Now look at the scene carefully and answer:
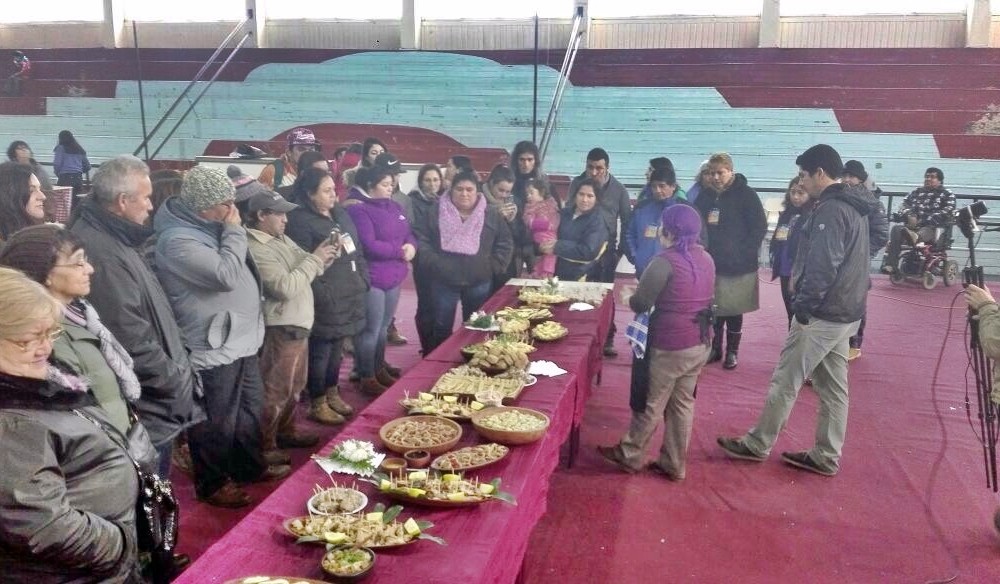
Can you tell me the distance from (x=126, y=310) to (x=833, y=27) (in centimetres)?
954

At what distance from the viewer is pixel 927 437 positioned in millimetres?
3918

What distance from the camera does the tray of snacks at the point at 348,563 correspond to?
148cm

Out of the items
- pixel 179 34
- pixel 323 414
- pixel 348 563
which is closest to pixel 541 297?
pixel 323 414

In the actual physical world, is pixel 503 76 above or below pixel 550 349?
above

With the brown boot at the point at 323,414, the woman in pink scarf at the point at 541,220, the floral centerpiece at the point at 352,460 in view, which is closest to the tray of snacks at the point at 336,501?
the floral centerpiece at the point at 352,460

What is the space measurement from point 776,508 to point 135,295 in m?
2.66

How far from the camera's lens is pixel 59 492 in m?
1.35

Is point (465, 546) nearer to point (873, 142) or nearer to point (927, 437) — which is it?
point (927, 437)

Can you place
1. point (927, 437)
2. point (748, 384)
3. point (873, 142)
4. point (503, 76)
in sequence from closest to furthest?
point (927, 437) → point (748, 384) → point (873, 142) → point (503, 76)

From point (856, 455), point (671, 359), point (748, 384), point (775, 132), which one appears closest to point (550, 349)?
point (671, 359)

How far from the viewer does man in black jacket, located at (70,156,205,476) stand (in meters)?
2.14

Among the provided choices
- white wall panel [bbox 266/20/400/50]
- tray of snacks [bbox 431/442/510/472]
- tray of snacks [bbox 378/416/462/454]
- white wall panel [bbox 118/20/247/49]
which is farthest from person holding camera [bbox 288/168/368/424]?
white wall panel [bbox 118/20/247/49]

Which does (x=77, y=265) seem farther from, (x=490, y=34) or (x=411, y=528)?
(x=490, y=34)

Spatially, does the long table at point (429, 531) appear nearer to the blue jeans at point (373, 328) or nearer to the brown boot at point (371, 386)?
the blue jeans at point (373, 328)
